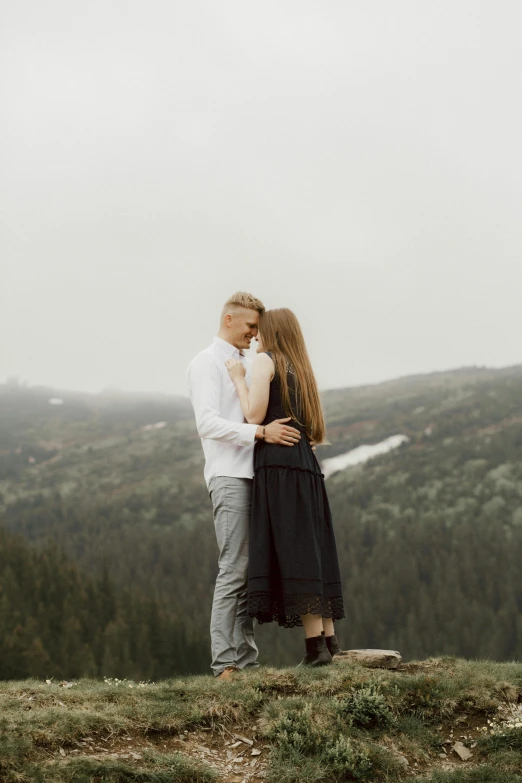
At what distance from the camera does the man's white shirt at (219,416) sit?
824cm

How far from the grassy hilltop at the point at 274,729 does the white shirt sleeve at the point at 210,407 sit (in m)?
2.24

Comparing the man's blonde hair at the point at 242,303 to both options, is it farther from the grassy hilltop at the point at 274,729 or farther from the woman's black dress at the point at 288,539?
the grassy hilltop at the point at 274,729

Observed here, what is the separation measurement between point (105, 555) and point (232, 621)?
16454 cm

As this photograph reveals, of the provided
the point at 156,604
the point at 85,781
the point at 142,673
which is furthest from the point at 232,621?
the point at 156,604

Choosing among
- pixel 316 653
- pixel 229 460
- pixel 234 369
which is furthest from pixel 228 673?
pixel 234 369

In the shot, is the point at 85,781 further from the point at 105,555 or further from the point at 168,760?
the point at 105,555

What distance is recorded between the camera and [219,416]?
8.42m

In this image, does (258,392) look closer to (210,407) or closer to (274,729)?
(210,407)

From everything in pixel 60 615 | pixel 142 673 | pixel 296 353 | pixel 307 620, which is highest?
pixel 296 353

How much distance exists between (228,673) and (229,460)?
204cm

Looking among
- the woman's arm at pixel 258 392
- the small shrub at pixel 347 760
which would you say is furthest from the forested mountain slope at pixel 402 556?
the small shrub at pixel 347 760

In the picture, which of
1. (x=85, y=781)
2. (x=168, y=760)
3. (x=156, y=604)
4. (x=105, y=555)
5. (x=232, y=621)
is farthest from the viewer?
(x=105, y=555)

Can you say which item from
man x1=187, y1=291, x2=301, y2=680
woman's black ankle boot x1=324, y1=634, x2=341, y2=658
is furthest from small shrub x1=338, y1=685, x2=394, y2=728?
woman's black ankle boot x1=324, y1=634, x2=341, y2=658

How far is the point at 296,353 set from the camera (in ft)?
28.4
